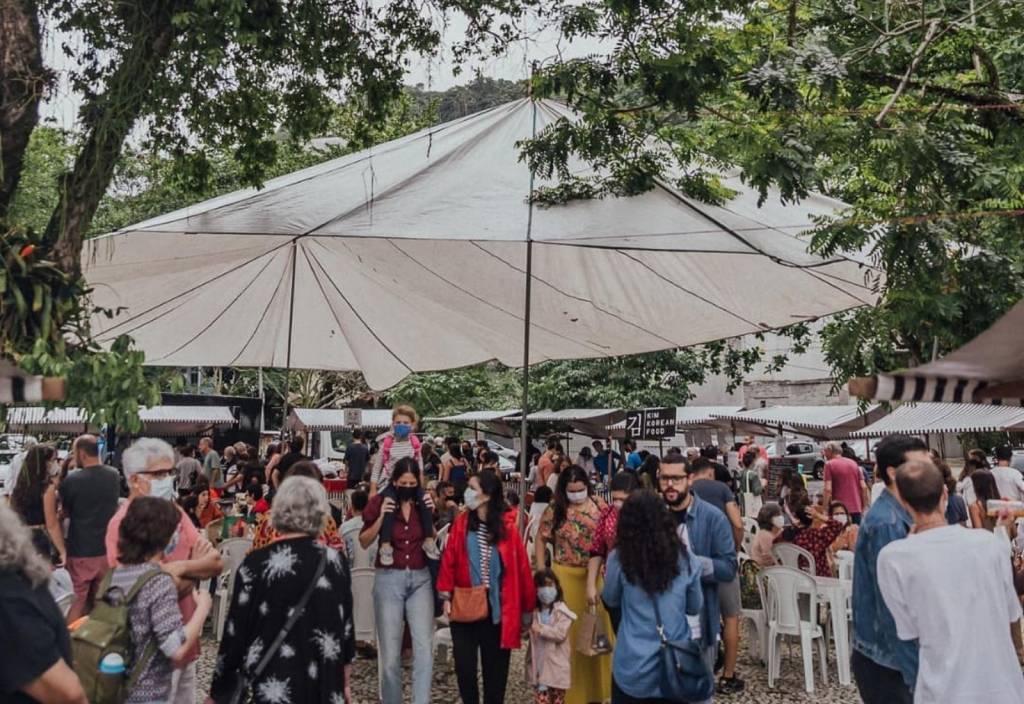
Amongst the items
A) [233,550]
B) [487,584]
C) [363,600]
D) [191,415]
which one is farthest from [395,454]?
[191,415]

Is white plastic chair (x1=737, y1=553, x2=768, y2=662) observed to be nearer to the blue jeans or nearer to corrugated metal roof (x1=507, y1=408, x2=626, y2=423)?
the blue jeans

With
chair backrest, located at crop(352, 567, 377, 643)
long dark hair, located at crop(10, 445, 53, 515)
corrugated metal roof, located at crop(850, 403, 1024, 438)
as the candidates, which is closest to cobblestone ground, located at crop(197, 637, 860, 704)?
chair backrest, located at crop(352, 567, 377, 643)

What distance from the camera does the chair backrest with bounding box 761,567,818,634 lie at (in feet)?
26.8

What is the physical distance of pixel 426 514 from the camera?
685cm

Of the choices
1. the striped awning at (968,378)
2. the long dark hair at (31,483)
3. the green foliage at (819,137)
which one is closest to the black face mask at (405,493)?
the green foliage at (819,137)

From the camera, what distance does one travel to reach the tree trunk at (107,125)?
616 centimetres

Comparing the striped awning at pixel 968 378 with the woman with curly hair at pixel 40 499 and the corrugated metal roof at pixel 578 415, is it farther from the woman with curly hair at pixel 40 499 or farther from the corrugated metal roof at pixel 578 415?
the corrugated metal roof at pixel 578 415

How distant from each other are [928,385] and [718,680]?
453 centimetres

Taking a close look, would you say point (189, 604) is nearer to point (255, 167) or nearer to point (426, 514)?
point (426, 514)

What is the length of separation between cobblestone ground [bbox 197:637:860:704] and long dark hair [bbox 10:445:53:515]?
196 cm

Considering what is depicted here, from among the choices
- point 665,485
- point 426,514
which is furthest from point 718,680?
point 426,514

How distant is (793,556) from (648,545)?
4.03m

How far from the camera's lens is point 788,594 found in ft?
27.0

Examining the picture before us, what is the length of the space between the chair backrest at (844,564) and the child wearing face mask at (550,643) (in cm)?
309
